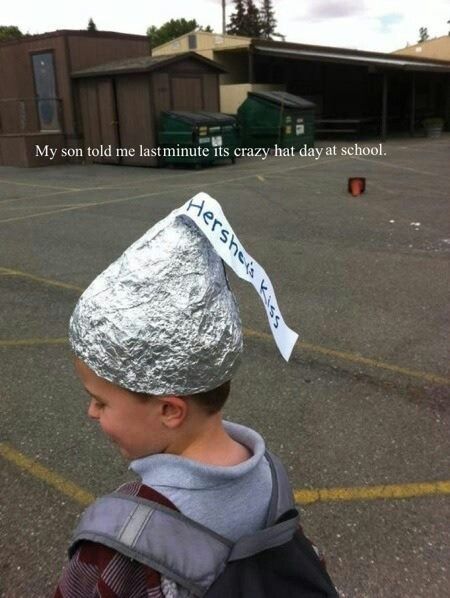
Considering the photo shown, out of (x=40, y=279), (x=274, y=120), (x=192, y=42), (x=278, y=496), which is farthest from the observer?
(x=192, y=42)

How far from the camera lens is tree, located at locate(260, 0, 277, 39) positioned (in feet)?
287

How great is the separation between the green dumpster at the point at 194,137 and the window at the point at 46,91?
5.06 m

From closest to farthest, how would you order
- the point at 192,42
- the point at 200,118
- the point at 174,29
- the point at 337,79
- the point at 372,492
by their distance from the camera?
1. the point at 372,492
2. the point at 200,118
3. the point at 192,42
4. the point at 337,79
5. the point at 174,29

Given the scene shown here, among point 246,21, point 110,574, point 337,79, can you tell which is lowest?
point 110,574

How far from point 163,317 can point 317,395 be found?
2.82 meters

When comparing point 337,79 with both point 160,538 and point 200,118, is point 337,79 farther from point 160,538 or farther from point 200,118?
point 160,538

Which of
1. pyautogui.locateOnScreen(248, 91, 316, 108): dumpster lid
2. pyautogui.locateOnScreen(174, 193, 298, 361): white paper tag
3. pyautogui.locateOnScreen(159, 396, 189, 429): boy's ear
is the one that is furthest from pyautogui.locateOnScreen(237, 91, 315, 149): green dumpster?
pyautogui.locateOnScreen(159, 396, 189, 429): boy's ear

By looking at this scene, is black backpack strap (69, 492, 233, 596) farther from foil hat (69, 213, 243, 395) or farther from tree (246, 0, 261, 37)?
tree (246, 0, 261, 37)

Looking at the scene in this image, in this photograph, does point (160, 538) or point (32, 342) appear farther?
point (32, 342)

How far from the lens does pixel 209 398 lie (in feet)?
4.24

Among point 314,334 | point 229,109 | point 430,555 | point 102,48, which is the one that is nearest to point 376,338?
point 314,334

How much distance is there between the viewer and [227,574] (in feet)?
3.55

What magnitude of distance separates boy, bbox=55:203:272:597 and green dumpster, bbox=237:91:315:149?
1971cm

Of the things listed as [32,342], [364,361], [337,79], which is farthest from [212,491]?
[337,79]
